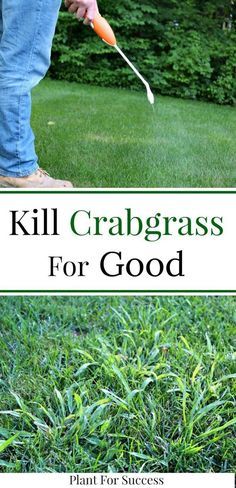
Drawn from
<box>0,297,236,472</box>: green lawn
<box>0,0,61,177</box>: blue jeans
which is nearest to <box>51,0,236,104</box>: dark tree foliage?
<box>0,0,61,177</box>: blue jeans

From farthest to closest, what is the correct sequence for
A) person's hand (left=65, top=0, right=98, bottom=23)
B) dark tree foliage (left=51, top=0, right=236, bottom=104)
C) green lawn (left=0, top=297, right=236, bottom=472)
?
dark tree foliage (left=51, top=0, right=236, bottom=104) < person's hand (left=65, top=0, right=98, bottom=23) < green lawn (left=0, top=297, right=236, bottom=472)

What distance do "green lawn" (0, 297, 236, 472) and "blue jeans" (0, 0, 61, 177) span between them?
249 mm

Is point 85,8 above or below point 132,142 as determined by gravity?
above

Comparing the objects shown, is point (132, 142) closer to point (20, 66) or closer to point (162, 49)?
point (20, 66)

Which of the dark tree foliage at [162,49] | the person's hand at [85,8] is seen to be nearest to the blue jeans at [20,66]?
the person's hand at [85,8]

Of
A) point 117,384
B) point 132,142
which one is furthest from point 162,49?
point 117,384

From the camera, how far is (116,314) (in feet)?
2.89

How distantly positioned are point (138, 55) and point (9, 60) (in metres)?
1.96

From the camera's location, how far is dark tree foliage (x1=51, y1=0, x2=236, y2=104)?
2770mm

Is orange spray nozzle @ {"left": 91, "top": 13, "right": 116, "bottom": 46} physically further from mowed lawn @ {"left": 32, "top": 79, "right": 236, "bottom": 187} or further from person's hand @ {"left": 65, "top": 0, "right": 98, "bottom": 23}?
mowed lawn @ {"left": 32, "top": 79, "right": 236, "bottom": 187}

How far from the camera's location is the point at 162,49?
9.88 feet

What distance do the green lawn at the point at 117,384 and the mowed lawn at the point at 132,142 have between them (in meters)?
0.28

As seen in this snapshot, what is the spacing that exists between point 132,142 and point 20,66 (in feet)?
1.58

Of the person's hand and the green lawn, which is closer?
the green lawn
